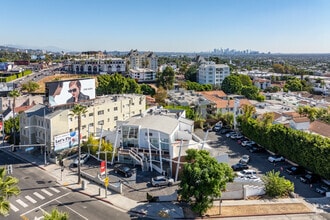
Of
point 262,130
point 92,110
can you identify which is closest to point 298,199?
point 262,130

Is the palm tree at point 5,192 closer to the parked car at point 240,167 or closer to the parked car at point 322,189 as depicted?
the parked car at point 240,167

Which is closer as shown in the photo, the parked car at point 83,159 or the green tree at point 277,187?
the green tree at point 277,187

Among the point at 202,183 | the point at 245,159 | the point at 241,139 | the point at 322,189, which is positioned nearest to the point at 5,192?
the point at 202,183

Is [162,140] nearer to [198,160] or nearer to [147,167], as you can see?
[147,167]

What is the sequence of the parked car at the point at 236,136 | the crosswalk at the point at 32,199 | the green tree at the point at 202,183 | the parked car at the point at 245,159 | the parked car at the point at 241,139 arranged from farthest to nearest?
the parked car at the point at 236,136 → the parked car at the point at 241,139 → the parked car at the point at 245,159 → the crosswalk at the point at 32,199 → the green tree at the point at 202,183

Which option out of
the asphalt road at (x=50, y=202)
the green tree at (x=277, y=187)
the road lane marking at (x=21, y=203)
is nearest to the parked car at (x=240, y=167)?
the green tree at (x=277, y=187)
